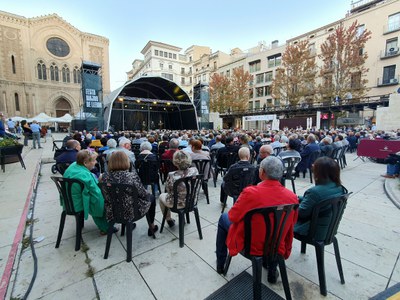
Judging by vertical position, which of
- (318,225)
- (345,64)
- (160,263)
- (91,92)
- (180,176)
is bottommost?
(160,263)

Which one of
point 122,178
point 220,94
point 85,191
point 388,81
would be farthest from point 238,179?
point 220,94

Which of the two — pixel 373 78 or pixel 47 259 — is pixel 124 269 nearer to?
pixel 47 259

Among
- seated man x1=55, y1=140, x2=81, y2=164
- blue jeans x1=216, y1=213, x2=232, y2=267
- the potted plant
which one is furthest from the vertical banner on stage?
blue jeans x1=216, y1=213, x2=232, y2=267

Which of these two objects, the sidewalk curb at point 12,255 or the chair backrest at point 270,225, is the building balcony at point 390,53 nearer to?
the chair backrest at point 270,225

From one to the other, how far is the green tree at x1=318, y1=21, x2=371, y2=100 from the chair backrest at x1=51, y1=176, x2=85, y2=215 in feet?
84.9

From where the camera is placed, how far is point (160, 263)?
206 cm

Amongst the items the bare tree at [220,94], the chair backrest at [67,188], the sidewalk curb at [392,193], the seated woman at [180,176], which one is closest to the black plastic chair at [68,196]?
the chair backrest at [67,188]

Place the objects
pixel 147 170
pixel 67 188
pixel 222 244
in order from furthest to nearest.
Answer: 1. pixel 147 170
2. pixel 67 188
3. pixel 222 244

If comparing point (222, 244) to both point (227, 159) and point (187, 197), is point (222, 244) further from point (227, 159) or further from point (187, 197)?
point (227, 159)

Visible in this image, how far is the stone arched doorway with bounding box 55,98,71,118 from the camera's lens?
29458 mm

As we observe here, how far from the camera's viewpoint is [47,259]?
2119 millimetres

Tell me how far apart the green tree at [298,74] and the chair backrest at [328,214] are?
26093mm

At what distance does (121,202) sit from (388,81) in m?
29.0

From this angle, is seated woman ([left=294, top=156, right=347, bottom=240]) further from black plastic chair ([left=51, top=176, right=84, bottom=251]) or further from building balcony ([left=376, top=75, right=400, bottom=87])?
building balcony ([left=376, top=75, right=400, bottom=87])
